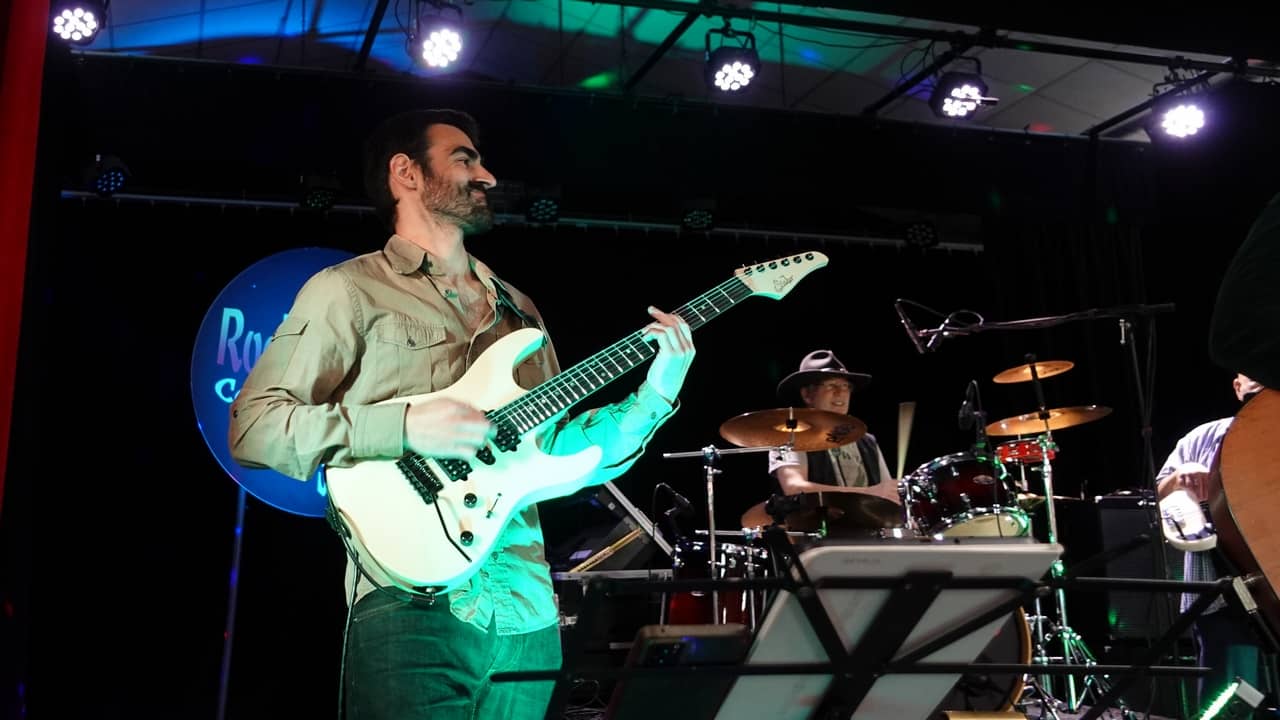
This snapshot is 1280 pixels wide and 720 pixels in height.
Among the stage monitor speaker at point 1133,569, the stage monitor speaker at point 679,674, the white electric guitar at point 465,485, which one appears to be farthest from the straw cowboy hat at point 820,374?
the stage monitor speaker at point 679,674

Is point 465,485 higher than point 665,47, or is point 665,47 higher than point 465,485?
point 665,47

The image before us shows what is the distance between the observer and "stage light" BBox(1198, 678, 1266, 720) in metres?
4.15

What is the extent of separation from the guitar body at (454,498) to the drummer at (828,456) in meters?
3.84

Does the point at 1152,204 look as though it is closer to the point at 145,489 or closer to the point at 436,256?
the point at 436,256

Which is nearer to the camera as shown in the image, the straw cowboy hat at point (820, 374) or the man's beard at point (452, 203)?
the man's beard at point (452, 203)

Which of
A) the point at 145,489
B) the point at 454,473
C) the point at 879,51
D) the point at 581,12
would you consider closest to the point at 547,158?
the point at 581,12

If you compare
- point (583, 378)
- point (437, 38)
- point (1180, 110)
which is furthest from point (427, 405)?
point (1180, 110)

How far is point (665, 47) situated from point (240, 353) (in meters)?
3.35

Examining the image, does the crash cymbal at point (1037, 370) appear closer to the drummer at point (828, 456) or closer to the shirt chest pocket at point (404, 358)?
the drummer at point (828, 456)

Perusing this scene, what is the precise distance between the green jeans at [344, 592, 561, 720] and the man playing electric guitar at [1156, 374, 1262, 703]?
355 centimetres

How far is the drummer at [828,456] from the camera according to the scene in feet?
20.3

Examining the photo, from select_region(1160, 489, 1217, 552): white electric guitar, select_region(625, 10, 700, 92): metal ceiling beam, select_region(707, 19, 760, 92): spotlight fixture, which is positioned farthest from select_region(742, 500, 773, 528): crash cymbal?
select_region(625, 10, 700, 92): metal ceiling beam

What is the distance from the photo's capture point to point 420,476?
225cm

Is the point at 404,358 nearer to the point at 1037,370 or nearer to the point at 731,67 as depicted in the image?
the point at 731,67
